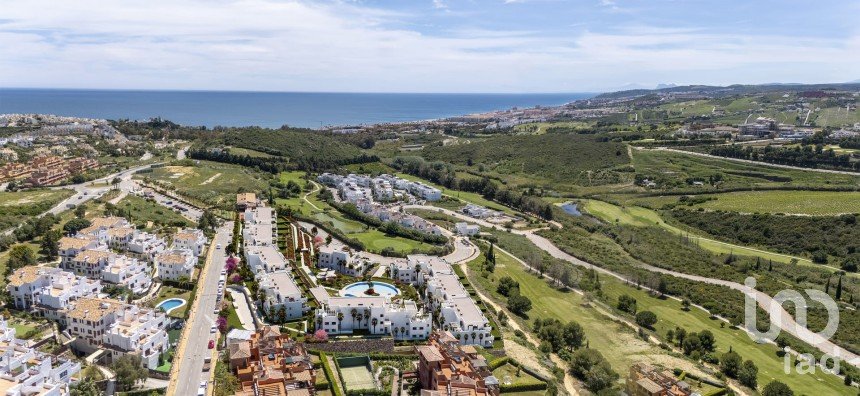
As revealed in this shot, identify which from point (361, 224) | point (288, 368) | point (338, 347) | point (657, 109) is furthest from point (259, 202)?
point (657, 109)

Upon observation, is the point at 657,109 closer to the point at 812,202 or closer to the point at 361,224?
the point at 812,202

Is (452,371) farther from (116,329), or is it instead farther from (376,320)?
(116,329)

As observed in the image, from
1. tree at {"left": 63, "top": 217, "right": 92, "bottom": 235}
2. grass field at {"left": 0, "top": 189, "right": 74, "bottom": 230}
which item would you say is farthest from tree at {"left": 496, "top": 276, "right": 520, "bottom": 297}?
grass field at {"left": 0, "top": 189, "right": 74, "bottom": 230}

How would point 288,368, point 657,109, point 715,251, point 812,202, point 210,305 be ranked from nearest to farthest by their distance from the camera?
point 288,368, point 210,305, point 715,251, point 812,202, point 657,109

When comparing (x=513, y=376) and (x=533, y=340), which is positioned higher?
(x=513, y=376)

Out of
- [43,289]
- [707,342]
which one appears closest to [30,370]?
[43,289]

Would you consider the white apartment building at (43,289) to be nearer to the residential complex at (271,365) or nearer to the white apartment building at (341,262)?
the residential complex at (271,365)

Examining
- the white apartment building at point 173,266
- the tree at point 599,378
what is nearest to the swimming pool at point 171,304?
the white apartment building at point 173,266
